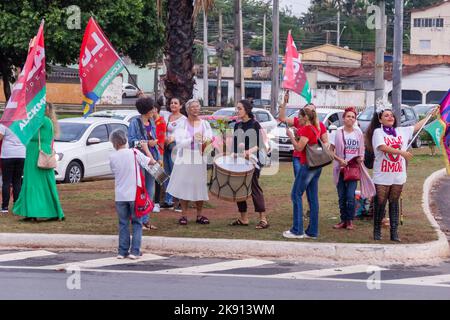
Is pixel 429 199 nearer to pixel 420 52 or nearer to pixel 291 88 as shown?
pixel 291 88

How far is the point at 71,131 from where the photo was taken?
21609mm

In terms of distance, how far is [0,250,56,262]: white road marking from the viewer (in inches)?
442

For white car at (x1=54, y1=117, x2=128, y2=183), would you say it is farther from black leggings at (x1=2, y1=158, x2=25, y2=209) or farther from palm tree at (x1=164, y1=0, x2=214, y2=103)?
palm tree at (x1=164, y1=0, x2=214, y2=103)

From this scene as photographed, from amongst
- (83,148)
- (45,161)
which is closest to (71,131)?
(83,148)

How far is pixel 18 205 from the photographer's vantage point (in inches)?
533

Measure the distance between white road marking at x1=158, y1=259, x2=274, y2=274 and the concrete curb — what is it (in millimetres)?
362

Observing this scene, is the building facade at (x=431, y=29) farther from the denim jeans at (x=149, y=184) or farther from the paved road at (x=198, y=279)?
the paved road at (x=198, y=279)

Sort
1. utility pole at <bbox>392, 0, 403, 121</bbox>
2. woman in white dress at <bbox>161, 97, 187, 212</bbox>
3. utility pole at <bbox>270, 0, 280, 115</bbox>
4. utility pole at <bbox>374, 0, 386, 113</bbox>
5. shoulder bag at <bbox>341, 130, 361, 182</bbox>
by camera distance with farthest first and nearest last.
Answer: utility pole at <bbox>270, 0, 280, 115</bbox>
utility pole at <bbox>374, 0, 386, 113</bbox>
utility pole at <bbox>392, 0, 403, 121</bbox>
woman in white dress at <bbox>161, 97, 187, 212</bbox>
shoulder bag at <bbox>341, 130, 361, 182</bbox>

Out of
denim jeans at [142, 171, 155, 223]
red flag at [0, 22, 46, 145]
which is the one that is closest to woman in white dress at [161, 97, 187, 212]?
denim jeans at [142, 171, 155, 223]

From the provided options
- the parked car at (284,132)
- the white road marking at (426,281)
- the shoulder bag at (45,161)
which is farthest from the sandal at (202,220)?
the parked car at (284,132)

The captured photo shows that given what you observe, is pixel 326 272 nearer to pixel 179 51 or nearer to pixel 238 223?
pixel 238 223

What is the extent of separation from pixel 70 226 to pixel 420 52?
7943cm

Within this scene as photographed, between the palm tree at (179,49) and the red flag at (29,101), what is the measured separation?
264 cm

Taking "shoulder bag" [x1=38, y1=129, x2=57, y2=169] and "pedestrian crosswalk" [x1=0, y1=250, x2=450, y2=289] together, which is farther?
"shoulder bag" [x1=38, y1=129, x2=57, y2=169]
